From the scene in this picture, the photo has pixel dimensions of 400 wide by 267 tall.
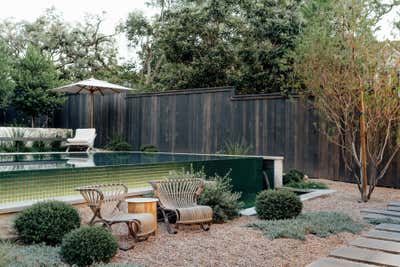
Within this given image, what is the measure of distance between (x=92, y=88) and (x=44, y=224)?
29.3 ft

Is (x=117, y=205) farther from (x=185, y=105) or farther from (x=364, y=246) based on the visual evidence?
(x=185, y=105)

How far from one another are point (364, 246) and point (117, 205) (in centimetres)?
243

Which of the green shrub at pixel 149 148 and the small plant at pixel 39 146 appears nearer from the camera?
the green shrub at pixel 149 148

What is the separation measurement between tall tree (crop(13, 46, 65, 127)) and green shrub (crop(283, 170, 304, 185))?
808 cm

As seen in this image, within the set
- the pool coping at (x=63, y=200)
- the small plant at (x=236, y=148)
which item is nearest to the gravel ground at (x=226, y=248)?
the pool coping at (x=63, y=200)

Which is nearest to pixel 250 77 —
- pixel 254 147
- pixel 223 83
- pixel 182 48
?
pixel 223 83

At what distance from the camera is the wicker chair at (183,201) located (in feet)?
15.0

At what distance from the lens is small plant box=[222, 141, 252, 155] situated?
916 centimetres

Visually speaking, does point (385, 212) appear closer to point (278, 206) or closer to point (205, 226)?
point (278, 206)

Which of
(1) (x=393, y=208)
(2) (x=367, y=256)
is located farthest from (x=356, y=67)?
(2) (x=367, y=256)

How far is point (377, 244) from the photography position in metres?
3.73

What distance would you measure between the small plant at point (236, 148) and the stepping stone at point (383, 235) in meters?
4.95

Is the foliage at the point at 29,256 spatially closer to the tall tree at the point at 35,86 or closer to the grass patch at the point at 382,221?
the grass patch at the point at 382,221

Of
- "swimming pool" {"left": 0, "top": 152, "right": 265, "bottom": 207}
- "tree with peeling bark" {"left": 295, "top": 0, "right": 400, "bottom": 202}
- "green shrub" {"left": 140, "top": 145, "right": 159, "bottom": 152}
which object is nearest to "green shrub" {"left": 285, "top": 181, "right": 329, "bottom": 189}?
"swimming pool" {"left": 0, "top": 152, "right": 265, "bottom": 207}
